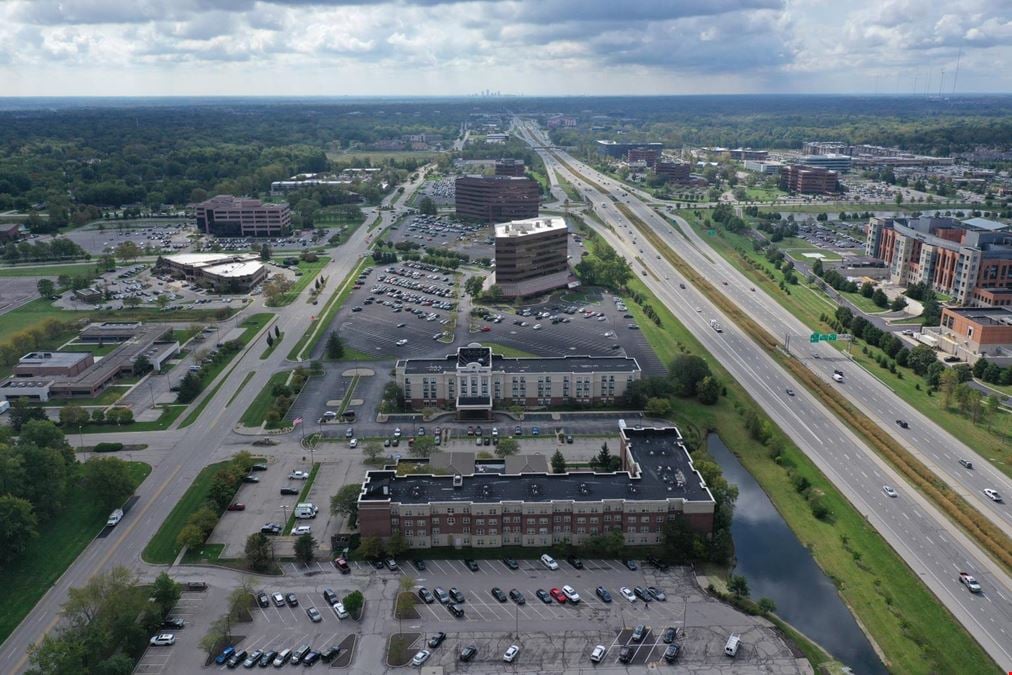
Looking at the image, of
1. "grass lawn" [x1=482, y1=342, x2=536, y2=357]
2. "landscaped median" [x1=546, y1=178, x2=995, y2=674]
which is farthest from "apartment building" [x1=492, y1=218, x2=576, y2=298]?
"landscaped median" [x1=546, y1=178, x2=995, y2=674]

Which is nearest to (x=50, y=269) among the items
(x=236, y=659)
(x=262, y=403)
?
(x=262, y=403)

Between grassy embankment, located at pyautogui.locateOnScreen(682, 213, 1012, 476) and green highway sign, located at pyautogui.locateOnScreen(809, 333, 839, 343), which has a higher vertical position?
green highway sign, located at pyautogui.locateOnScreen(809, 333, 839, 343)

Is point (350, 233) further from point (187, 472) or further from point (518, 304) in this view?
point (187, 472)

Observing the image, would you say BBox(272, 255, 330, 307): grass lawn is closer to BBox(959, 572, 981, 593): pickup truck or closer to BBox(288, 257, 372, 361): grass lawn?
BBox(288, 257, 372, 361): grass lawn

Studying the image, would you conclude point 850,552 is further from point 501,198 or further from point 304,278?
point 501,198

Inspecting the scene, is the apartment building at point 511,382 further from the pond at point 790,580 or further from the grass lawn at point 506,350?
the pond at point 790,580
